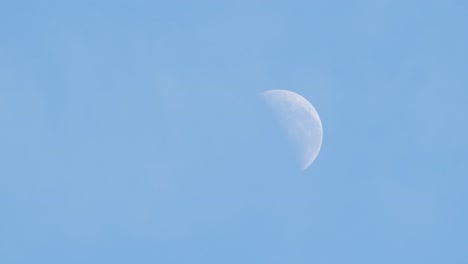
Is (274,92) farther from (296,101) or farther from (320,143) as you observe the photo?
(320,143)

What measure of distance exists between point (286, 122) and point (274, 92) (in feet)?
1.89

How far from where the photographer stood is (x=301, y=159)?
23.1ft

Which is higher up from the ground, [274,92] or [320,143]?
[274,92]

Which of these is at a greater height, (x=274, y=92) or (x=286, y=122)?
(x=274, y=92)

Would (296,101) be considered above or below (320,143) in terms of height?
above

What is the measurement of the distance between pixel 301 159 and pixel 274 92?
100 centimetres

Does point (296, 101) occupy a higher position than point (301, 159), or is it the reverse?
point (296, 101)

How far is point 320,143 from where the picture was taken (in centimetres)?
714

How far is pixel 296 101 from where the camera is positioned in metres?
7.12

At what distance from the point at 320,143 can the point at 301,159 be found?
0.35 m

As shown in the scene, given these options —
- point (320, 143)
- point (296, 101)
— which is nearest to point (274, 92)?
point (296, 101)

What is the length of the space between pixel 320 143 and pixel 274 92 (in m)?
0.93

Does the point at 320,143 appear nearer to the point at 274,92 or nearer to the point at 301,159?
the point at 301,159

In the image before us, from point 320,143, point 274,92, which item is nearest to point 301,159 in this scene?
point 320,143
